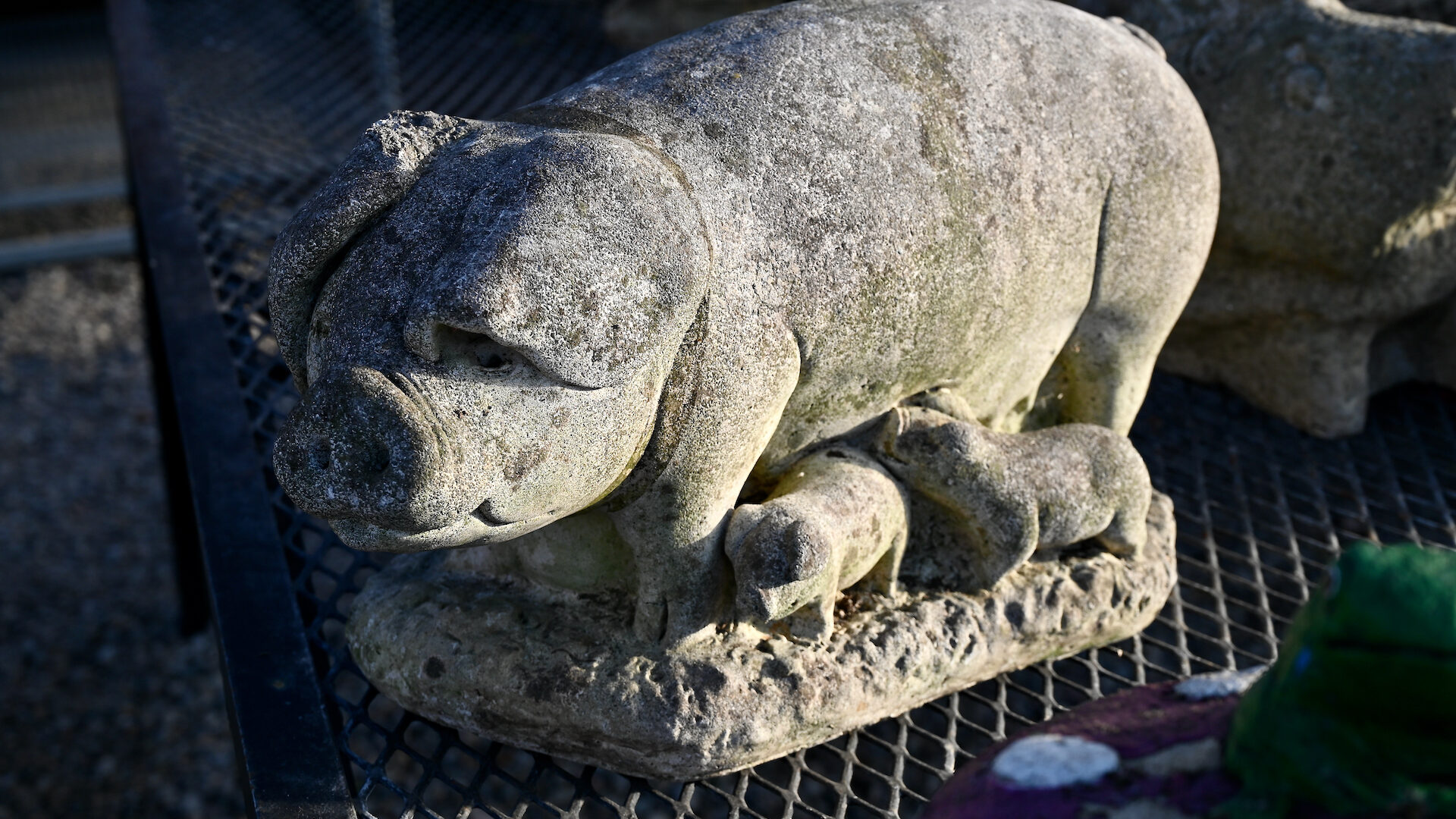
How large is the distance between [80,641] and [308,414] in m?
2.50

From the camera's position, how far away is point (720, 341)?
132cm

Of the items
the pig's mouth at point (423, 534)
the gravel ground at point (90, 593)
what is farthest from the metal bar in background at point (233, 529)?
the gravel ground at point (90, 593)

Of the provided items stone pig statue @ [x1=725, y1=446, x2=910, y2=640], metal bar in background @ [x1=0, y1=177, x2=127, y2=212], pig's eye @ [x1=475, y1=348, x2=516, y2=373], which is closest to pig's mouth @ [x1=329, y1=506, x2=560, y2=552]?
pig's eye @ [x1=475, y1=348, x2=516, y2=373]

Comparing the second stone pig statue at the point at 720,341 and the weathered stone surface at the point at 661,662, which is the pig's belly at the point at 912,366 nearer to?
the second stone pig statue at the point at 720,341

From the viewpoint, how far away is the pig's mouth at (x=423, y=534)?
1207mm

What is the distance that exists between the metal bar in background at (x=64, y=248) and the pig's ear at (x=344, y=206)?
12.6 feet

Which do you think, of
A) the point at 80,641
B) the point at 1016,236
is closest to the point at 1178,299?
the point at 1016,236

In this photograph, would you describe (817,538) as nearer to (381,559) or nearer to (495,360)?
(495,360)

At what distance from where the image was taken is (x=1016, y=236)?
1.53 meters

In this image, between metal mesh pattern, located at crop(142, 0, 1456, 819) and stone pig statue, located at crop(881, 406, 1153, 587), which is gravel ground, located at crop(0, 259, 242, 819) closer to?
metal mesh pattern, located at crop(142, 0, 1456, 819)

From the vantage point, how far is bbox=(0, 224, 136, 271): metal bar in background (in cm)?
→ 464

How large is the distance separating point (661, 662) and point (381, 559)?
33.3 inches

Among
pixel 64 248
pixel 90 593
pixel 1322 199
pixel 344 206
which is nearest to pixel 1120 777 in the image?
pixel 344 206

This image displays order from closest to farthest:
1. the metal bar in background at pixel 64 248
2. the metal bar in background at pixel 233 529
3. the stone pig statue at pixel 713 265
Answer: the stone pig statue at pixel 713 265
the metal bar in background at pixel 233 529
the metal bar in background at pixel 64 248
